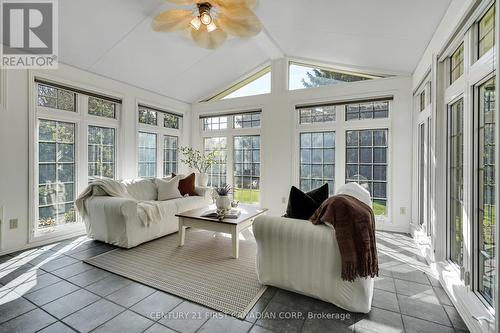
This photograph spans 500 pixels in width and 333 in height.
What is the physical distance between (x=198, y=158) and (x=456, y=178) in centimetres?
451

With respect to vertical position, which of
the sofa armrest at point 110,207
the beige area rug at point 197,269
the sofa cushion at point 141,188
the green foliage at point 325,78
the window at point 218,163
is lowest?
the beige area rug at point 197,269

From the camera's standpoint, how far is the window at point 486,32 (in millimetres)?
1630

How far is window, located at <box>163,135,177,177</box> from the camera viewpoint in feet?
17.1

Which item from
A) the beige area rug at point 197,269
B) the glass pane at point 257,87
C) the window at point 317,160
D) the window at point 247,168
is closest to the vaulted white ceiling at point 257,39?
the glass pane at point 257,87

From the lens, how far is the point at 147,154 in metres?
4.80

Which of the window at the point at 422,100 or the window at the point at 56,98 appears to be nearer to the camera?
the window at the point at 56,98

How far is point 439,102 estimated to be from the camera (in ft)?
8.07

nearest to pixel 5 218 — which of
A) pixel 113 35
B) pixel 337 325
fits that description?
pixel 113 35

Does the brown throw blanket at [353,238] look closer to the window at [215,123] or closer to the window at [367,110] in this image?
the window at [367,110]

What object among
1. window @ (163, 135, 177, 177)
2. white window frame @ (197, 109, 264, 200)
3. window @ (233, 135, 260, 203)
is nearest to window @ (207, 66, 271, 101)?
white window frame @ (197, 109, 264, 200)

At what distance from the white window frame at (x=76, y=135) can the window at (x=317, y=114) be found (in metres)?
3.23

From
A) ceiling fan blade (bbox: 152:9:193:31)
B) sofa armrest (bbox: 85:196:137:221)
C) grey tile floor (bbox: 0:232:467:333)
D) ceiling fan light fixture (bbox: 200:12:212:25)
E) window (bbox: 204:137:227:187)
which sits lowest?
grey tile floor (bbox: 0:232:467:333)

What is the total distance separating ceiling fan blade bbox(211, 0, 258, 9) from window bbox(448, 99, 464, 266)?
2.01 m

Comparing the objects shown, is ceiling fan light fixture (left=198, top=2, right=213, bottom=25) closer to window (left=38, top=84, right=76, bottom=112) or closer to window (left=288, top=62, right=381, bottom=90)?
window (left=38, top=84, right=76, bottom=112)
